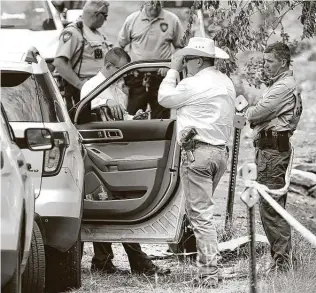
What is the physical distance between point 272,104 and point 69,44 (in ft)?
12.8

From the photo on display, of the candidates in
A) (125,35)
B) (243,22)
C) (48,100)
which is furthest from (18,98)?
(125,35)

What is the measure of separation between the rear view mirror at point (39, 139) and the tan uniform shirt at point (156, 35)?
5.60m

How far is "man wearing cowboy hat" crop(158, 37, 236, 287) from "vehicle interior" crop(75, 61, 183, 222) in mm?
421

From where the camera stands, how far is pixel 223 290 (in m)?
7.85

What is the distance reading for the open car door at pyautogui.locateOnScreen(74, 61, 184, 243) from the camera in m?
8.32

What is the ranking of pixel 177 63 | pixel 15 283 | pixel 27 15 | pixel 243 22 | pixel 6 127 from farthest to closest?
pixel 27 15 → pixel 243 22 → pixel 177 63 → pixel 6 127 → pixel 15 283

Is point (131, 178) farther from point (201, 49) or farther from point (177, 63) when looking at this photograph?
point (201, 49)

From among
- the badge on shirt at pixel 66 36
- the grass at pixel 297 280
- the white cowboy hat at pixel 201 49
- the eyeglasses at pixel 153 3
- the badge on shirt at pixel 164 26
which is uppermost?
the eyeglasses at pixel 153 3

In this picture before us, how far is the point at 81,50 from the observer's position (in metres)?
11.7

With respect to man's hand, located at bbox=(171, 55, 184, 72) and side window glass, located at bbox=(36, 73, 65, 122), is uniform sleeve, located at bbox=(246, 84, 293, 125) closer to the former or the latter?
man's hand, located at bbox=(171, 55, 184, 72)

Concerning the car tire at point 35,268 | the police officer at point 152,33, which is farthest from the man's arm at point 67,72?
the car tire at point 35,268

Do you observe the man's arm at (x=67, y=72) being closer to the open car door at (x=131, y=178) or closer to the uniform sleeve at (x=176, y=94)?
the open car door at (x=131, y=178)

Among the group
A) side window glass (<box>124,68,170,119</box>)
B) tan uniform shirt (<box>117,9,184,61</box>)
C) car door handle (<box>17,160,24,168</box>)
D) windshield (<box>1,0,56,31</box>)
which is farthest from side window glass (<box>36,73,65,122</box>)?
windshield (<box>1,0,56,31</box>)

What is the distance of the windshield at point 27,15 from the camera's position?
1531 centimetres
